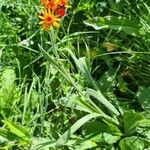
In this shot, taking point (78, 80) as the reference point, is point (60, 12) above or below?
above

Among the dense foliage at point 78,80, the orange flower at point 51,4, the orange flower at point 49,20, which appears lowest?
the dense foliage at point 78,80

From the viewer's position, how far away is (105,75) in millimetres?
2027

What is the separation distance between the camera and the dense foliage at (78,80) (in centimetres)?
177

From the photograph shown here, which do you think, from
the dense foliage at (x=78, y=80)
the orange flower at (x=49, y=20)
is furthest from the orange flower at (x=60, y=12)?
the dense foliage at (x=78, y=80)

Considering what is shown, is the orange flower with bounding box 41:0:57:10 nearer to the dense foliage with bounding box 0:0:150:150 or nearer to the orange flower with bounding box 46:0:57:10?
the orange flower with bounding box 46:0:57:10

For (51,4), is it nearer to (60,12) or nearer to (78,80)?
(60,12)

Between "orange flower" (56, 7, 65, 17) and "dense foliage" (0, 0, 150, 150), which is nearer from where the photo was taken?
"orange flower" (56, 7, 65, 17)

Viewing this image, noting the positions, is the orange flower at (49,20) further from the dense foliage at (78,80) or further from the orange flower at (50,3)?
the dense foliage at (78,80)

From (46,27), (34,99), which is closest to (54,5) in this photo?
(46,27)

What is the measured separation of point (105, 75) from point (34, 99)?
0.34m

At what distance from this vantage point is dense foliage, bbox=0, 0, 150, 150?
69.6 inches

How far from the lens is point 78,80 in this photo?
6.57ft

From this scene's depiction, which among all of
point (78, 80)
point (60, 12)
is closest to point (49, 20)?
point (60, 12)

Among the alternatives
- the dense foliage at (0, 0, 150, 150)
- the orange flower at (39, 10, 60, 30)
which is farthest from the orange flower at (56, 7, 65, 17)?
the dense foliage at (0, 0, 150, 150)
